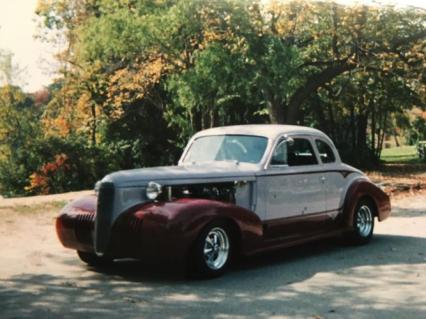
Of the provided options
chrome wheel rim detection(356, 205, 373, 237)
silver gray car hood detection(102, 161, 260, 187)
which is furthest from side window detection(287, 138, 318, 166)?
chrome wheel rim detection(356, 205, 373, 237)

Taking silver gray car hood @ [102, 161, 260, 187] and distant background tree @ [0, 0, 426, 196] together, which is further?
distant background tree @ [0, 0, 426, 196]

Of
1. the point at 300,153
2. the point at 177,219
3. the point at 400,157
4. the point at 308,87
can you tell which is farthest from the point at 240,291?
the point at 400,157

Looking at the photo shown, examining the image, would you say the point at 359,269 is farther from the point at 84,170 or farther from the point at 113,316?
the point at 84,170

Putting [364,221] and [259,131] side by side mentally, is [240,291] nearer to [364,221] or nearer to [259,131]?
[259,131]

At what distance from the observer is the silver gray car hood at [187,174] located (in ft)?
23.6

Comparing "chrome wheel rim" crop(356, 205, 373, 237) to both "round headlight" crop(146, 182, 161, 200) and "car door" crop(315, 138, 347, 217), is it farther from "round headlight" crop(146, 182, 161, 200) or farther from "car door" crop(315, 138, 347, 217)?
"round headlight" crop(146, 182, 161, 200)

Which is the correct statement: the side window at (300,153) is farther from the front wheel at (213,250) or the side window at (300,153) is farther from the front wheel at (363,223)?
the front wheel at (213,250)

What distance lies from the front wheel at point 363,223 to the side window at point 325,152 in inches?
35.7

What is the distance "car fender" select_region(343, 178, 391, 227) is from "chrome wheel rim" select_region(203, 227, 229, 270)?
2637 mm

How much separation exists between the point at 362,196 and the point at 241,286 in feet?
11.6

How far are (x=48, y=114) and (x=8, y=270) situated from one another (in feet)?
116

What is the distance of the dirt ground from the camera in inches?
230

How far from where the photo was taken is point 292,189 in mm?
8461

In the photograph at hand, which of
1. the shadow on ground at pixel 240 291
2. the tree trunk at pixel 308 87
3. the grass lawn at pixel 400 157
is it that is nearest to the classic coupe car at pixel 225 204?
the shadow on ground at pixel 240 291
